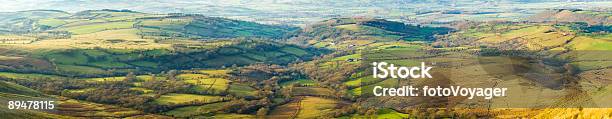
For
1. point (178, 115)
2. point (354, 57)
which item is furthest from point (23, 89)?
point (354, 57)

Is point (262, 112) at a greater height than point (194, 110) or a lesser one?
lesser

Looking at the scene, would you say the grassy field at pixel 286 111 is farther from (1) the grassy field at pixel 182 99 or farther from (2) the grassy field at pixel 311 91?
(1) the grassy field at pixel 182 99

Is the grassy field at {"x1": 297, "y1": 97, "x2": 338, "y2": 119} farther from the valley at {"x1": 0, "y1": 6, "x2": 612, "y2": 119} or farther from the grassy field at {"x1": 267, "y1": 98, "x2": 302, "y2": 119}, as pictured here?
the grassy field at {"x1": 267, "y1": 98, "x2": 302, "y2": 119}

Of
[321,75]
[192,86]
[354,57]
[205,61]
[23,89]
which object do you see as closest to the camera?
[23,89]

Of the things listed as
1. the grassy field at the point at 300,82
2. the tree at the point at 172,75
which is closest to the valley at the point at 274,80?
the grassy field at the point at 300,82

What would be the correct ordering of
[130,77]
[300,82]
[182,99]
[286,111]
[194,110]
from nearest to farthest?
[194,110]
[286,111]
[182,99]
[130,77]
[300,82]

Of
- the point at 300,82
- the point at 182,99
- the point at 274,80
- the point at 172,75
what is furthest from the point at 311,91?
the point at 172,75

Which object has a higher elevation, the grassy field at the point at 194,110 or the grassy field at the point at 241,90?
the grassy field at the point at 241,90

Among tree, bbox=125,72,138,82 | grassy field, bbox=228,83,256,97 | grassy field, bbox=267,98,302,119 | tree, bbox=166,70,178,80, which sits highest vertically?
tree, bbox=125,72,138,82

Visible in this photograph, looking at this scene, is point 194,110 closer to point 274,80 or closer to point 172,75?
point 274,80

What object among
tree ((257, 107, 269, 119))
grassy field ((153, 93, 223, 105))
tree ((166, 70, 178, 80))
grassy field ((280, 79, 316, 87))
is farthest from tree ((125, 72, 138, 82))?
tree ((257, 107, 269, 119))

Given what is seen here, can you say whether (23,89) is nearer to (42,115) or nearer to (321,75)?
(42,115)
